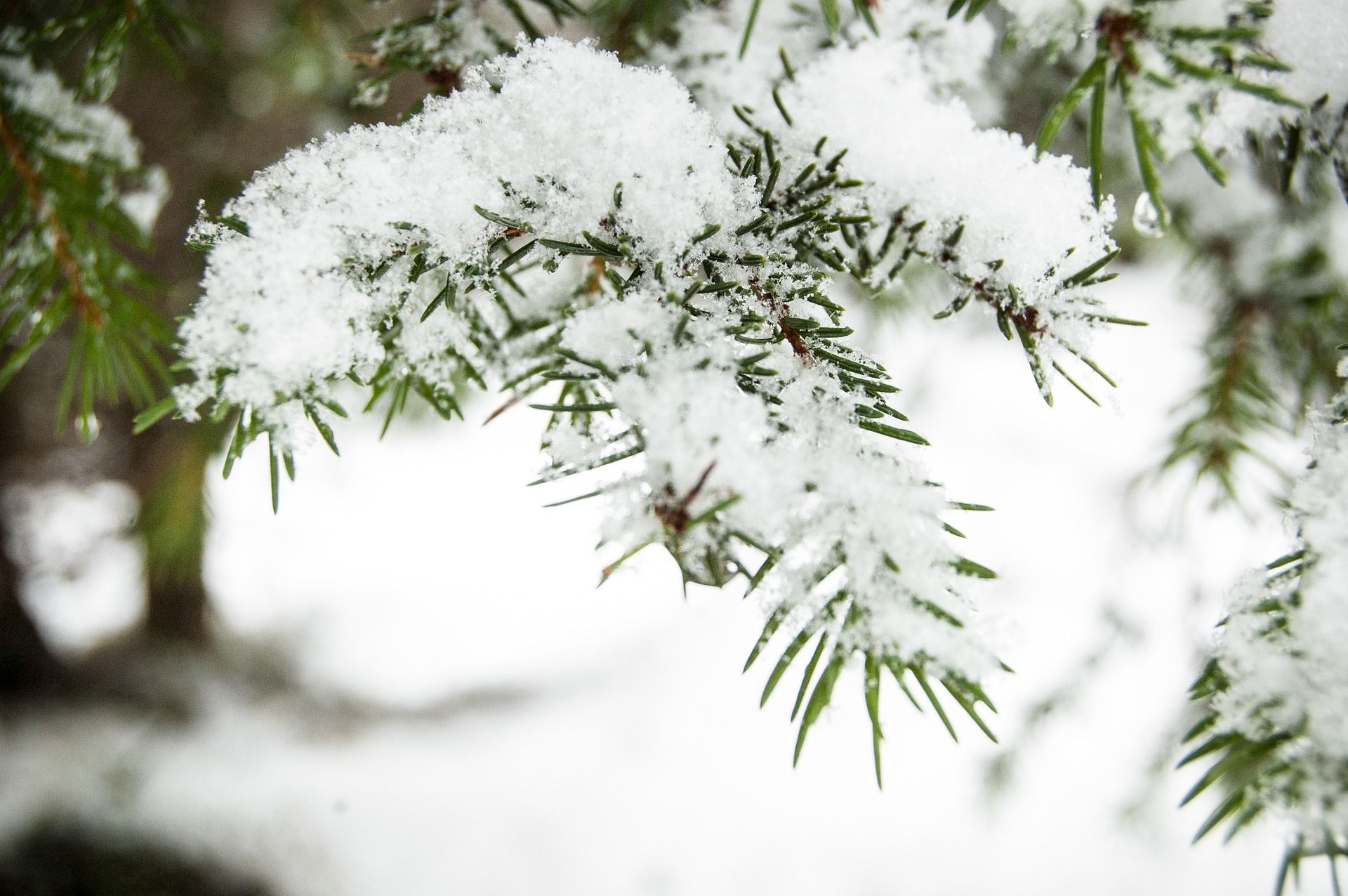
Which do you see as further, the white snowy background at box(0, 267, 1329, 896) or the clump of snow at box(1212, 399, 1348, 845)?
the white snowy background at box(0, 267, 1329, 896)

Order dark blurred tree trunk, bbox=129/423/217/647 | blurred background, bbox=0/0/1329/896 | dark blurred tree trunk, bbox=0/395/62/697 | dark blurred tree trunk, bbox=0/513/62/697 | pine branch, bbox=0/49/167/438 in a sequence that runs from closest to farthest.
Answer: pine branch, bbox=0/49/167/438, dark blurred tree trunk, bbox=129/423/217/647, blurred background, bbox=0/0/1329/896, dark blurred tree trunk, bbox=0/395/62/697, dark blurred tree trunk, bbox=0/513/62/697

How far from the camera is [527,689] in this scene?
2537 millimetres

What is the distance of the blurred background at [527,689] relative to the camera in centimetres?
175

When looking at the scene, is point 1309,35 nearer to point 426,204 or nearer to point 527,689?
point 426,204

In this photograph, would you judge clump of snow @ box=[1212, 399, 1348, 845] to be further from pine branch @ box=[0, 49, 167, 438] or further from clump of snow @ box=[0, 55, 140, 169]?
clump of snow @ box=[0, 55, 140, 169]

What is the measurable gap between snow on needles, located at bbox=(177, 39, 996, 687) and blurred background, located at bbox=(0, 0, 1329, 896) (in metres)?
1.06

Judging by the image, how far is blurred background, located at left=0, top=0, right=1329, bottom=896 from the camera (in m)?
1.75

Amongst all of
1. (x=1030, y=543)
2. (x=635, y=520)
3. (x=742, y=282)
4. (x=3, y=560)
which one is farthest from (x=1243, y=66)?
(x=3, y=560)

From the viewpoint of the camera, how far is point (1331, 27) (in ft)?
1.32

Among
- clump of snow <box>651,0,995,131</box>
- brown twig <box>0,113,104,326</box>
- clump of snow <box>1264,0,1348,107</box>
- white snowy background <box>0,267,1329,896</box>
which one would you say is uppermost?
clump of snow <box>651,0,995,131</box>

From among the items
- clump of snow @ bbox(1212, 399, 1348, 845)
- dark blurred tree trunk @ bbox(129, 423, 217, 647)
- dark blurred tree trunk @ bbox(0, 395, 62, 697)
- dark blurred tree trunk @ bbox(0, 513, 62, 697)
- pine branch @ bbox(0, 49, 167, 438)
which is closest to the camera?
clump of snow @ bbox(1212, 399, 1348, 845)

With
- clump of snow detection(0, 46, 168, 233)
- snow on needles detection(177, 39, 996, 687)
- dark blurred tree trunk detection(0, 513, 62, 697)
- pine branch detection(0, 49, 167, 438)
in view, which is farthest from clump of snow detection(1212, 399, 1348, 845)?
dark blurred tree trunk detection(0, 513, 62, 697)

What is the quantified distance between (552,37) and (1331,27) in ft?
1.54

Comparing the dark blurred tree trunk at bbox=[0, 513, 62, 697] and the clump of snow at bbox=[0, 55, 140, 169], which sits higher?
the clump of snow at bbox=[0, 55, 140, 169]
